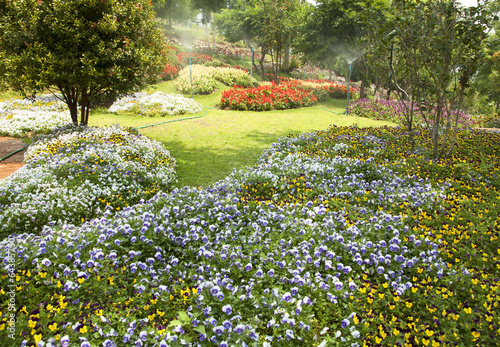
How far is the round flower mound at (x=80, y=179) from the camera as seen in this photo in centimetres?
416

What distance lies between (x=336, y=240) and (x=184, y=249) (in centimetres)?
169

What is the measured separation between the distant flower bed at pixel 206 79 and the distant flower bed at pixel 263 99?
11.6 ft

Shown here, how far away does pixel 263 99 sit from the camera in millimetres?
15250

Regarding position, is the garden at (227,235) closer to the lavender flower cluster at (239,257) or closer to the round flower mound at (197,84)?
the lavender flower cluster at (239,257)

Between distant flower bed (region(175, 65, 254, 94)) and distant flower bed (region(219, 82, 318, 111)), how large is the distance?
353 cm

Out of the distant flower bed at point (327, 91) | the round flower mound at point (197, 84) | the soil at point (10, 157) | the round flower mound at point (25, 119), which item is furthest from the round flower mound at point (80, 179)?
the distant flower bed at point (327, 91)

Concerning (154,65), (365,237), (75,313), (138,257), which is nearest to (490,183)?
(365,237)

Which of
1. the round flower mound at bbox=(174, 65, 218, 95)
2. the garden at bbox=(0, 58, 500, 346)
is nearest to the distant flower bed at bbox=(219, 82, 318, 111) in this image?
the round flower mound at bbox=(174, 65, 218, 95)

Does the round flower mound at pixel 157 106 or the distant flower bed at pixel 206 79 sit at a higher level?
the distant flower bed at pixel 206 79

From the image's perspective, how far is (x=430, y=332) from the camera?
2.22 metres

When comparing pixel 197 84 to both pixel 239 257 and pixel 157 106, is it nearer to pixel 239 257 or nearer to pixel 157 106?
pixel 157 106

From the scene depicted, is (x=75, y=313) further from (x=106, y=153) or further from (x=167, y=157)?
(x=167, y=157)

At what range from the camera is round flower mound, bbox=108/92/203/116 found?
13367mm

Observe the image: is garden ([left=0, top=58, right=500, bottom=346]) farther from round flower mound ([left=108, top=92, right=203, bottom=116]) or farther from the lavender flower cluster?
round flower mound ([left=108, top=92, right=203, bottom=116])
